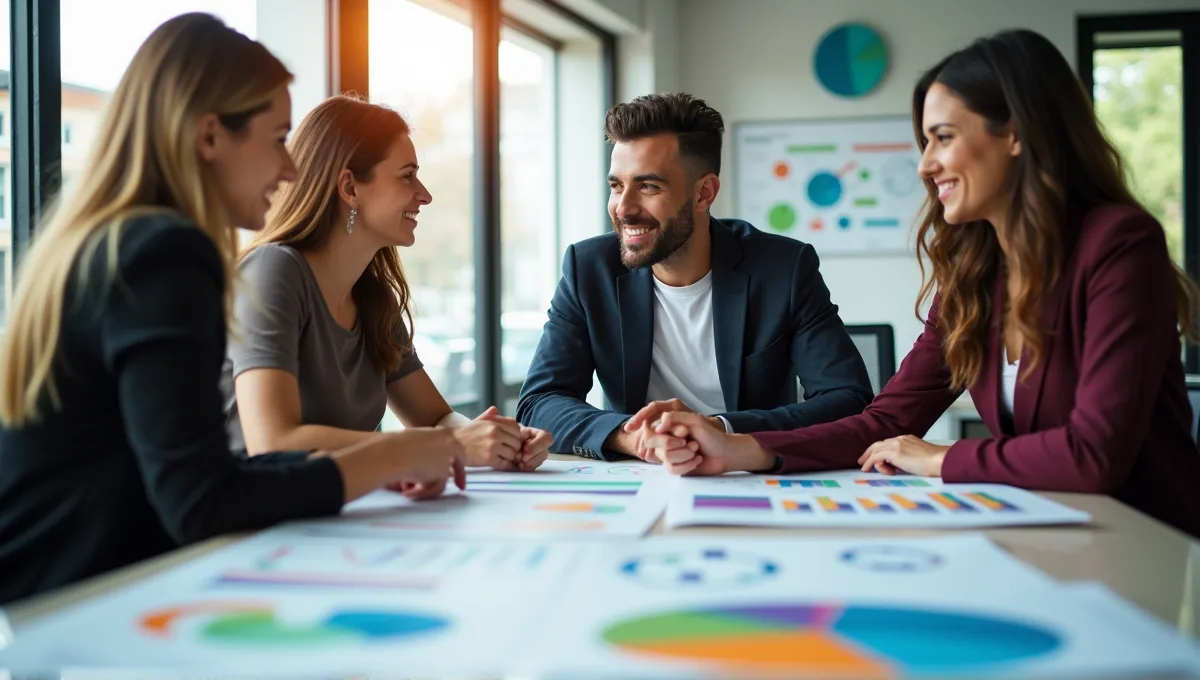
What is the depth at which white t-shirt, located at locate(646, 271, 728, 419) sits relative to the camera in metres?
2.31

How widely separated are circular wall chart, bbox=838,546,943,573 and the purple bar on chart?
0.24 m

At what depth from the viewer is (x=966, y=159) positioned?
1618mm

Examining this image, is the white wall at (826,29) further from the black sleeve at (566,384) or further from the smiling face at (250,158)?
the smiling face at (250,158)

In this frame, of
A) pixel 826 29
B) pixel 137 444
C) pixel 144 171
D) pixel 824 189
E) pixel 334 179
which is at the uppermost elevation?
pixel 826 29

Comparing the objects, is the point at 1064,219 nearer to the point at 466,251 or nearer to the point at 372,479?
the point at 372,479

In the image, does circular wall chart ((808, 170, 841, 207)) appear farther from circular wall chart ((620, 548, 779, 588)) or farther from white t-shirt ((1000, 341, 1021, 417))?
circular wall chart ((620, 548, 779, 588))

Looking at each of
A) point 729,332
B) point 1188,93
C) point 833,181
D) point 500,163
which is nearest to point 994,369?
point 729,332

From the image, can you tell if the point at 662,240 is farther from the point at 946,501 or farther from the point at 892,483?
the point at 946,501

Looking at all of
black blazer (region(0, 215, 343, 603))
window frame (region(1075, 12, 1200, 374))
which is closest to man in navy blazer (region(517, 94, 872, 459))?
black blazer (region(0, 215, 343, 603))

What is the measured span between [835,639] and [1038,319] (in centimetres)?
93

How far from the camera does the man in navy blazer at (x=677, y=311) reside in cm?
226

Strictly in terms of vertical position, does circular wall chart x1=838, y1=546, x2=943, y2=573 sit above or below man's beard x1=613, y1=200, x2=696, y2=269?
below

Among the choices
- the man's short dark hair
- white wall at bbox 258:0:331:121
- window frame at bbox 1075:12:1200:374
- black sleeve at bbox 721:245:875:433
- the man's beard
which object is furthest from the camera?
window frame at bbox 1075:12:1200:374

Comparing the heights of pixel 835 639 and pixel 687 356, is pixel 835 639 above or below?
below
